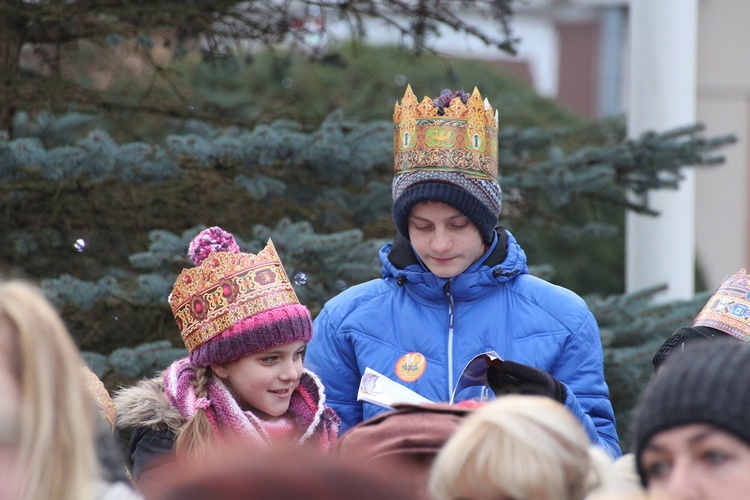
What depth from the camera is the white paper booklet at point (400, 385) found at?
9.98ft

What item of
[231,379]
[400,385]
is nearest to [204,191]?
[231,379]

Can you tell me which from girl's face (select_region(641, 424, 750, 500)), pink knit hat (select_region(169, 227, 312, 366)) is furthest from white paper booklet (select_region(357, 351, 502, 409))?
girl's face (select_region(641, 424, 750, 500))

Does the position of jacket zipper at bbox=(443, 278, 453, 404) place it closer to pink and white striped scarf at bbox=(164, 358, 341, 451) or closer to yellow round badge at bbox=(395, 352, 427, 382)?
yellow round badge at bbox=(395, 352, 427, 382)

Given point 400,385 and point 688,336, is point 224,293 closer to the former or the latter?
point 400,385

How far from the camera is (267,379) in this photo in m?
3.48

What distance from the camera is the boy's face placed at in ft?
11.3

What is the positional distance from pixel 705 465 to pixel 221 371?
1.93 metres

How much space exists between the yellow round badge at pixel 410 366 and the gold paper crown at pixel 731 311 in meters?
1.00

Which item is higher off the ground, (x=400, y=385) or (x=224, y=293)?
(x=224, y=293)

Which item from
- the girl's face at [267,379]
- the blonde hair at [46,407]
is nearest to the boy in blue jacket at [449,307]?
the girl's face at [267,379]

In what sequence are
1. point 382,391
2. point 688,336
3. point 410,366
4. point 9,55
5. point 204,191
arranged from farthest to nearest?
1. point 9,55
2. point 204,191
3. point 688,336
4. point 410,366
5. point 382,391

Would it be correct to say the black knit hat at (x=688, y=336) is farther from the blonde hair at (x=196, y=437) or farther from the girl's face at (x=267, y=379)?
the blonde hair at (x=196, y=437)

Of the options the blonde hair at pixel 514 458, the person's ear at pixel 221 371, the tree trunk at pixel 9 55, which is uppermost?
the tree trunk at pixel 9 55

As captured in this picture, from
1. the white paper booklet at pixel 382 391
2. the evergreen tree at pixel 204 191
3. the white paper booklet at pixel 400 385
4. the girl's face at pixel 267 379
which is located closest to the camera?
the white paper booklet at pixel 400 385
